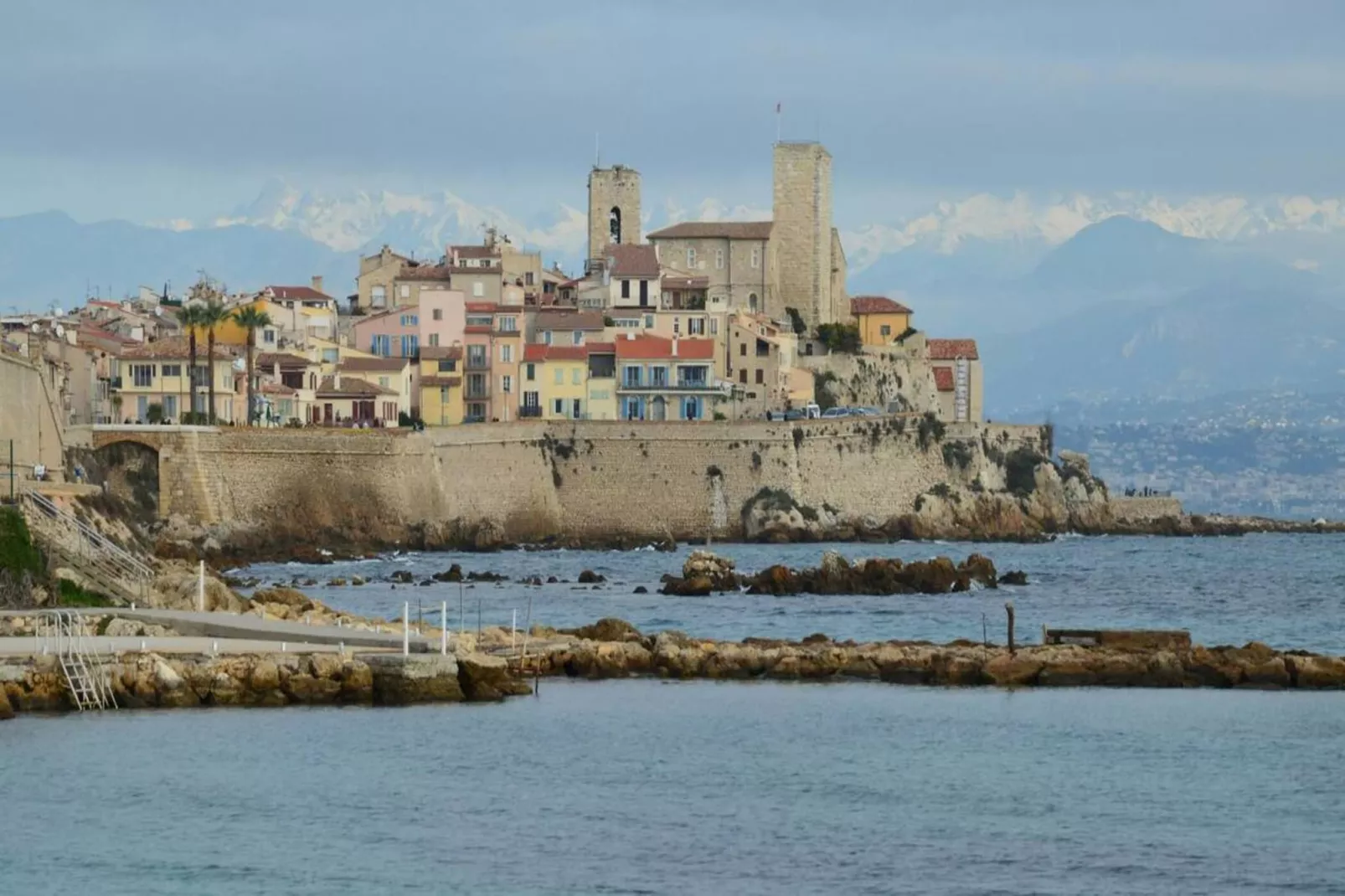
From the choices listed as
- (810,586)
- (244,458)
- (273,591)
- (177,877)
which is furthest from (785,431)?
(177,877)

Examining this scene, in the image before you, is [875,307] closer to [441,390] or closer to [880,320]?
[880,320]

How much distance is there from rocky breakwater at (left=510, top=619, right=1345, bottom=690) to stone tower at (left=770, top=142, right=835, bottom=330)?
2521 inches

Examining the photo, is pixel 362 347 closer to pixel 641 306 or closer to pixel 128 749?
pixel 641 306

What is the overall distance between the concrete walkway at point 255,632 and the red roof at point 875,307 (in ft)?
231

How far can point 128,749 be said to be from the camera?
33.4 meters

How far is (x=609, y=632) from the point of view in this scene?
45.5m

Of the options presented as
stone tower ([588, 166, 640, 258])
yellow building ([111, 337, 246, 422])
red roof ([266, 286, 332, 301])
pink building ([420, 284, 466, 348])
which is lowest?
yellow building ([111, 337, 246, 422])

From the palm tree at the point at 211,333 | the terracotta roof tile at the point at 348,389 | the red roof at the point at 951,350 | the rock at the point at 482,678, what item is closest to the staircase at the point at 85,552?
the rock at the point at 482,678

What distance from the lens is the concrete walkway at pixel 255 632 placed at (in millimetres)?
40281

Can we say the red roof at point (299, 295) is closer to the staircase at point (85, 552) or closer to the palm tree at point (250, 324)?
the palm tree at point (250, 324)

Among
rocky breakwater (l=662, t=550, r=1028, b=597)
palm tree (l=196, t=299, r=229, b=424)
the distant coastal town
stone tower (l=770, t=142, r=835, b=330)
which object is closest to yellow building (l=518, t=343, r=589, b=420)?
the distant coastal town

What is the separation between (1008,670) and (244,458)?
127 ft

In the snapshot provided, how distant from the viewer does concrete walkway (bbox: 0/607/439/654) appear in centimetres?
4028

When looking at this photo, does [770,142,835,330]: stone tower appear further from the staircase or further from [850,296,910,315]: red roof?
the staircase
